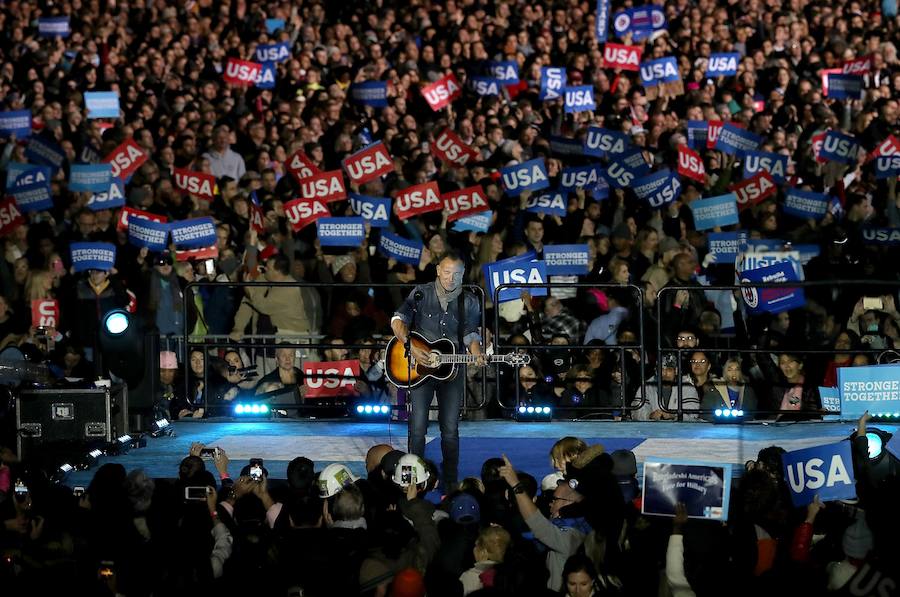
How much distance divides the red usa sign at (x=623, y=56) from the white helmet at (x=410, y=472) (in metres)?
13.5

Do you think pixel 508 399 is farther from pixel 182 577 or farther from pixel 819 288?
pixel 182 577

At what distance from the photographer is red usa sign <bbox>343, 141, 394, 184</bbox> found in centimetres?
1902

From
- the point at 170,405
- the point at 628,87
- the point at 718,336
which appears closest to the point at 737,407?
the point at 718,336

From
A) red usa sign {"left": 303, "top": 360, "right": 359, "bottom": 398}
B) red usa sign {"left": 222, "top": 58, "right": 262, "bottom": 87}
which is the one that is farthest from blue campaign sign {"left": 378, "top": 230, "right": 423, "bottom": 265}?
red usa sign {"left": 222, "top": 58, "right": 262, "bottom": 87}

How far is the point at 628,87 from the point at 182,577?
1477 cm

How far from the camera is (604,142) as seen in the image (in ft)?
65.5

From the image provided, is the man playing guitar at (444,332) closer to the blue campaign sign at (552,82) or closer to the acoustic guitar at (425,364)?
the acoustic guitar at (425,364)

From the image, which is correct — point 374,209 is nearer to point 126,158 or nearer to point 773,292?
point 126,158

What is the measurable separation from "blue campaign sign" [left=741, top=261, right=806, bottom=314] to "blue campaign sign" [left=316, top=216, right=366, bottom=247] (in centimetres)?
443

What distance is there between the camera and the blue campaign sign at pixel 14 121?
21141 millimetres

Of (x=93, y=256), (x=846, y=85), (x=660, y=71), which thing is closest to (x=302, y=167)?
(x=93, y=256)

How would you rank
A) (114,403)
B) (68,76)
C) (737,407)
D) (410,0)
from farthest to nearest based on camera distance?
(410,0)
(68,76)
(737,407)
(114,403)

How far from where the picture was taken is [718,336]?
51.5 feet

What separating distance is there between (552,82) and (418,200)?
16.1ft
